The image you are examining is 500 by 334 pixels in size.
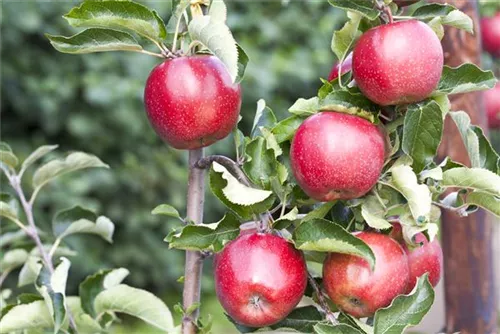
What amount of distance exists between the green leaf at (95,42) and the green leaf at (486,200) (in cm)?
36

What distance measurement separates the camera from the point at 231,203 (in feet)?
2.57

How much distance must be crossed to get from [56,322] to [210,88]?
31cm

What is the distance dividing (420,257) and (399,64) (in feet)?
0.64

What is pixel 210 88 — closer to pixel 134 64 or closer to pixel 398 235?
pixel 398 235

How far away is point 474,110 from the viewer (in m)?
1.36

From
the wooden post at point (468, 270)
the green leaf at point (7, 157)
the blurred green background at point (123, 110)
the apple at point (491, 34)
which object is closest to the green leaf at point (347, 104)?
the green leaf at point (7, 157)

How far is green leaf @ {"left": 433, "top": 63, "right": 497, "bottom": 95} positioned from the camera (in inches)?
31.8

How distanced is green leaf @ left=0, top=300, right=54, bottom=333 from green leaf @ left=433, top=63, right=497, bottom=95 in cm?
52

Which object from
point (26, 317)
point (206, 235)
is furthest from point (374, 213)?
point (26, 317)

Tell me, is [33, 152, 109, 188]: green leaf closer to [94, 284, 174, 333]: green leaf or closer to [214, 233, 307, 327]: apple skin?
[94, 284, 174, 333]: green leaf

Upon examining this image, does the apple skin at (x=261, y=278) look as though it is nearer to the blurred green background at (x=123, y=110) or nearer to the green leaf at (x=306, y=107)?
the green leaf at (x=306, y=107)

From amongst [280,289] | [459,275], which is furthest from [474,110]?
[280,289]

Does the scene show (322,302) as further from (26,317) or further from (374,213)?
(26,317)

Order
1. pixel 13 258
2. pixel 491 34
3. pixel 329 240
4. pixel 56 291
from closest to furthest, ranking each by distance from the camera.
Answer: pixel 329 240 < pixel 56 291 < pixel 13 258 < pixel 491 34
